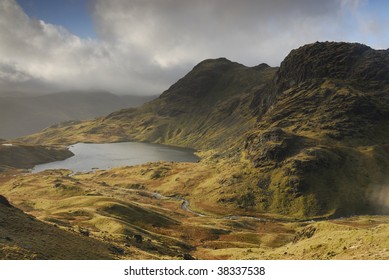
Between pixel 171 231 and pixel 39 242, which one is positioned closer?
pixel 39 242

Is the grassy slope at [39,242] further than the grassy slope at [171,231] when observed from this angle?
No

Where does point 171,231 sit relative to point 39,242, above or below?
below

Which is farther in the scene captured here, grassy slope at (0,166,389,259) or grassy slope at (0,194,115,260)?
grassy slope at (0,166,389,259)

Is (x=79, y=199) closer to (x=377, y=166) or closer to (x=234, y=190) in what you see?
(x=234, y=190)

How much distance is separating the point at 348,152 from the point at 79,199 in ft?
427

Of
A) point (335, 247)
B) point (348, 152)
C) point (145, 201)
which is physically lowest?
point (145, 201)

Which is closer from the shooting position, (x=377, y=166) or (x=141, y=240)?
(x=141, y=240)

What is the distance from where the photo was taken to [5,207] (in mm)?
52938

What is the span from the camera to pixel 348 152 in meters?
182
